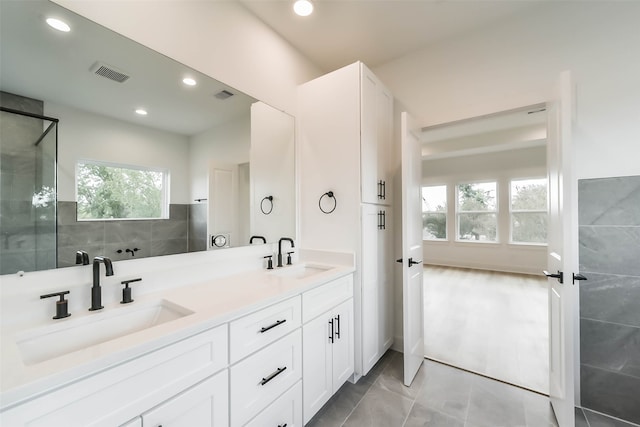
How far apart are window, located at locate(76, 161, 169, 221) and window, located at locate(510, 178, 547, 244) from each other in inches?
277

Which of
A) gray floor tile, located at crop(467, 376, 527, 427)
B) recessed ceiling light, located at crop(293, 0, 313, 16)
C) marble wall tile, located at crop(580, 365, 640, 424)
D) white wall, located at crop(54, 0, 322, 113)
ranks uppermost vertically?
recessed ceiling light, located at crop(293, 0, 313, 16)

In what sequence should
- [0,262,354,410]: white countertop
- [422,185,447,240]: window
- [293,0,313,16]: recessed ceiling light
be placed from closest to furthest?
1. [0,262,354,410]: white countertop
2. [293,0,313,16]: recessed ceiling light
3. [422,185,447,240]: window

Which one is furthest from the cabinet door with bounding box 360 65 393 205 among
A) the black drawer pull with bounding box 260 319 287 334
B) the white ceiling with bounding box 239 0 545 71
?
the black drawer pull with bounding box 260 319 287 334

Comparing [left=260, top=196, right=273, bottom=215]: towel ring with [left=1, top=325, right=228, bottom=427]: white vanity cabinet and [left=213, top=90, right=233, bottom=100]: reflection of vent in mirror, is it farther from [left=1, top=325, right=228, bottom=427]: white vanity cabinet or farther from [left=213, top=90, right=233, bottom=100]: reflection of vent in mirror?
[left=1, top=325, right=228, bottom=427]: white vanity cabinet

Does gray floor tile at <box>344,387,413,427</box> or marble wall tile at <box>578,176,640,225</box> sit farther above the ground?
marble wall tile at <box>578,176,640,225</box>

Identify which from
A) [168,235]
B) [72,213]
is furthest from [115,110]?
[168,235]

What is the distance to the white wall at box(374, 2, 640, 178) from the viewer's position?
1.73m

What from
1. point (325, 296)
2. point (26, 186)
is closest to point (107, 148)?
point (26, 186)

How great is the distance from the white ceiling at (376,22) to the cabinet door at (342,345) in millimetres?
2294

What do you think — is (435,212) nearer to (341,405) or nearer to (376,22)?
(376,22)

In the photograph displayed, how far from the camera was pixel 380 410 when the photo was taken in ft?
5.83

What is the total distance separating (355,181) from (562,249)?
1352 millimetres

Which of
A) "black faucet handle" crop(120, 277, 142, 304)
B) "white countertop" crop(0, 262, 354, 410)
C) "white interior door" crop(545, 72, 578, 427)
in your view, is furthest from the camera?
"white interior door" crop(545, 72, 578, 427)

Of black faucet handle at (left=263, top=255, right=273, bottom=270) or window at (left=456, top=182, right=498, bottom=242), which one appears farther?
window at (left=456, top=182, right=498, bottom=242)
